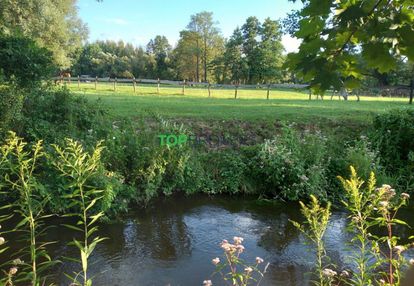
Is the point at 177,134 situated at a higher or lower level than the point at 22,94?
lower

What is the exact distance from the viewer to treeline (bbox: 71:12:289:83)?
189 ft

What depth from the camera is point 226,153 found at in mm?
9438

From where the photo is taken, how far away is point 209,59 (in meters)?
64.2

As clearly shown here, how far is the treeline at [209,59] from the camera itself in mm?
57562

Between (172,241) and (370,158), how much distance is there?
198 inches

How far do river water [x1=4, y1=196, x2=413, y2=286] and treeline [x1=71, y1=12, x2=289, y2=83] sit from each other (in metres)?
42.0

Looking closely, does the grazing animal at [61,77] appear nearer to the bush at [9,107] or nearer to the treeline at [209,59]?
the bush at [9,107]

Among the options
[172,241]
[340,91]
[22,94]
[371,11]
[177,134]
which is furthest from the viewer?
[177,134]

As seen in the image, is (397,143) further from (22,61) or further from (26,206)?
(26,206)

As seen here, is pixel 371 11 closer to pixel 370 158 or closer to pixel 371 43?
pixel 371 43

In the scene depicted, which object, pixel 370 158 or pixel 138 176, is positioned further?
pixel 370 158

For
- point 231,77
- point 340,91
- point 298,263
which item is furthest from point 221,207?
point 231,77

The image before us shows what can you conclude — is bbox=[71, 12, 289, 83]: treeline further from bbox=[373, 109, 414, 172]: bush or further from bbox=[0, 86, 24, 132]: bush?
bbox=[0, 86, 24, 132]: bush

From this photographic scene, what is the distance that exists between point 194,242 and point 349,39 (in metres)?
4.68
